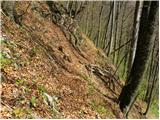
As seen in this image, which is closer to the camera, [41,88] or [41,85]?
[41,88]

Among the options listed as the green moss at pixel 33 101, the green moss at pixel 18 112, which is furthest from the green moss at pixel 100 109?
the green moss at pixel 18 112

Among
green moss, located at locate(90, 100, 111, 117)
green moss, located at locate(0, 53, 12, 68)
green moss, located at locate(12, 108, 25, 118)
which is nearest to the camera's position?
green moss, located at locate(12, 108, 25, 118)

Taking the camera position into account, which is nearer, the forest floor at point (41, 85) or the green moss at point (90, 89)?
the forest floor at point (41, 85)

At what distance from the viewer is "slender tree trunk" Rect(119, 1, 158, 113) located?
8297mm

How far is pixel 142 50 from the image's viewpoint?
336 inches

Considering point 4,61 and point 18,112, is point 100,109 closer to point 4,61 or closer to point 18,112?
point 4,61

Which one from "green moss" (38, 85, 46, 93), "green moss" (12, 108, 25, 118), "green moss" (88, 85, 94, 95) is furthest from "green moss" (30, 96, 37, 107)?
"green moss" (88, 85, 94, 95)

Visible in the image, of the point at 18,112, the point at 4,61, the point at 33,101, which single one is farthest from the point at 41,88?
the point at 18,112

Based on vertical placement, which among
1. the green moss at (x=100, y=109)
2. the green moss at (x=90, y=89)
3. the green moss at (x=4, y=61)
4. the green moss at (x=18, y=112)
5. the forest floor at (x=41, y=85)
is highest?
the green moss at (x=4, y=61)

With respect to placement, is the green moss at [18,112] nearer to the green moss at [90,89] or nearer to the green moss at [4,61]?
the green moss at [4,61]

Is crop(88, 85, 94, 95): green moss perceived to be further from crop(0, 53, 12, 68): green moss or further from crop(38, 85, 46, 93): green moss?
crop(0, 53, 12, 68): green moss

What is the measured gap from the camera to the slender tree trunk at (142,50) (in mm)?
8297

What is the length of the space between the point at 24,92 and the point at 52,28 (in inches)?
320

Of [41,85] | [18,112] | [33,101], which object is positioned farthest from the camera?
[41,85]
